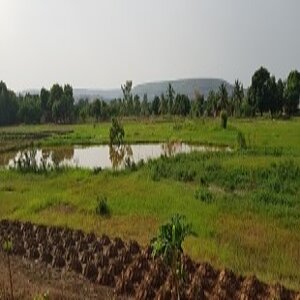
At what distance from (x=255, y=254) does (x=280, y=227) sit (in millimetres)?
3080

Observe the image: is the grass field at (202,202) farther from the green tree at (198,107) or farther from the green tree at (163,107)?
the green tree at (163,107)

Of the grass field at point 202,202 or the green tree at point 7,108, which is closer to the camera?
the grass field at point 202,202

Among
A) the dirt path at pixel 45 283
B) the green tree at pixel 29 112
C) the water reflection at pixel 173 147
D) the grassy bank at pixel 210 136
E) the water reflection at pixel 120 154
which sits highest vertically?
the green tree at pixel 29 112

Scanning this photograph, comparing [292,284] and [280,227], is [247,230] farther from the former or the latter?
[292,284]

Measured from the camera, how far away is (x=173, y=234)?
1104 cm

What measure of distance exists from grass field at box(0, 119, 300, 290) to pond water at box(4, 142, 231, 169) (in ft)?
26.9

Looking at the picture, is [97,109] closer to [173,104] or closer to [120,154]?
[173,104]

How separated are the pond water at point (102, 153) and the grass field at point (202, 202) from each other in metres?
8.20

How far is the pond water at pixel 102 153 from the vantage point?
43000 millimetres

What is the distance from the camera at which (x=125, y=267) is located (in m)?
15.0

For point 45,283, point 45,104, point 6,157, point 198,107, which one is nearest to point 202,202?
point 45,283

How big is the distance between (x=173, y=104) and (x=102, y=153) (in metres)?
56.0

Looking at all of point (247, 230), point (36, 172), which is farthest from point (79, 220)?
point (36, 172)

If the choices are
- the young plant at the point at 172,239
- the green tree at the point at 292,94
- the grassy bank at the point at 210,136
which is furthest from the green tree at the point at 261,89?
the young plant at the point at 172,239
